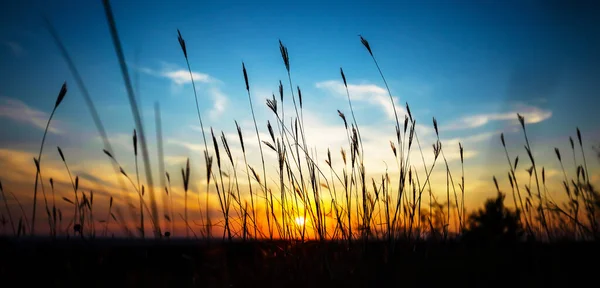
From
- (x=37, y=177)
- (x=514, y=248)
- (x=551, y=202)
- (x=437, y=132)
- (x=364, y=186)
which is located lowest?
(x=514, y=248)

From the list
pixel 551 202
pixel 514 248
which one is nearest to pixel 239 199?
pixel 514 248

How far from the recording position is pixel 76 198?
3.06m

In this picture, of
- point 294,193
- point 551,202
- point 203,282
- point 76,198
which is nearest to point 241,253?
point 294,193

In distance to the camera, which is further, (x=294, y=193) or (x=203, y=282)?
(x=294, y=193)

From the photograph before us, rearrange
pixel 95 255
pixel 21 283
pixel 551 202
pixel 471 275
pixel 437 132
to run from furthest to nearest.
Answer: pixel 551 202 < pixel 437 132 < pixel 95 255 < pixel 471 275 < pixel 21 283

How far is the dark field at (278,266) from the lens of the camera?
5.12ft

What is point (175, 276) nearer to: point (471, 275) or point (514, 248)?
point (471, 275)

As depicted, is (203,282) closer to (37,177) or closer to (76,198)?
(37,177)

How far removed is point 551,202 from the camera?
3.26m

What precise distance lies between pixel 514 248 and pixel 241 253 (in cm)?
175

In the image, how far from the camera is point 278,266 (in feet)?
6.13

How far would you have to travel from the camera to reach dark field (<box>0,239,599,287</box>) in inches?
61.4

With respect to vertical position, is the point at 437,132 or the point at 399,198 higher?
the point at 437,132

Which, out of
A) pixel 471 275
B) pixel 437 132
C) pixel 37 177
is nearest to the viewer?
pixel 471 275
